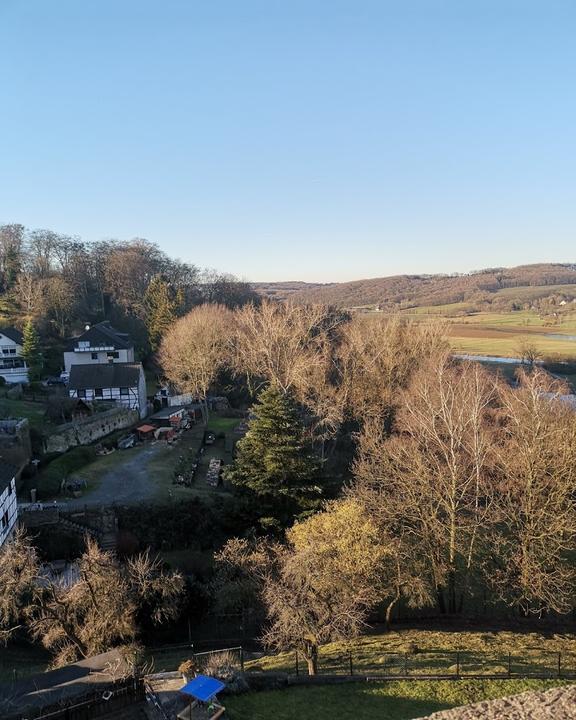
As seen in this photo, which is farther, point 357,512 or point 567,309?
point 567,309

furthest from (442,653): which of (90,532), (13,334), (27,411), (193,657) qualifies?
(13,334)

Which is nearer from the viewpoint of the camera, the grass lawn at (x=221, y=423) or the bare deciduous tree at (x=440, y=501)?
the bare deciduous tree at (x=440, y=501)

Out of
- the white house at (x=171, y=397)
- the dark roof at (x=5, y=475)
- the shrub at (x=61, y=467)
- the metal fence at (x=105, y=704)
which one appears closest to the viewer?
the metal fence at (x=105, y=704)

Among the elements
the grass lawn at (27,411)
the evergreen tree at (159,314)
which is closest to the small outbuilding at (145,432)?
the grass lawn at (27,411)

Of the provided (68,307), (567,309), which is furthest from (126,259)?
(567,309)

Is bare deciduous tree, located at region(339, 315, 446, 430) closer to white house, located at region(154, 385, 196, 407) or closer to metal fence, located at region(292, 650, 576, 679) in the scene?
white house, located at region(154, 385, 196, 407)

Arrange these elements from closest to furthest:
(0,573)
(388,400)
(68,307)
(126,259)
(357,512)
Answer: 1. (0,573)
2. (357,512)
3. (388,400)
4. (68,307)
5. (126,259)

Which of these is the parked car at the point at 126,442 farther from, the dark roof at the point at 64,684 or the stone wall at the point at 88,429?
the dark roof at the point at 64,684

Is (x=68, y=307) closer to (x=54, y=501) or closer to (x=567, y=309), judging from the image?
(x=54, y=501)
